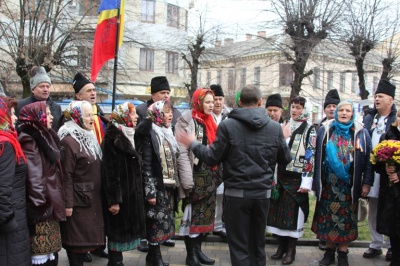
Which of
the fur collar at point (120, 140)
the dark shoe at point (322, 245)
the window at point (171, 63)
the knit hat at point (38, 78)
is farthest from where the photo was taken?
the window at point (171, 63)

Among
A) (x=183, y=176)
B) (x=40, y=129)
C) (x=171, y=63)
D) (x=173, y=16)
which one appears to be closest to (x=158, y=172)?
(x=183, y=176)

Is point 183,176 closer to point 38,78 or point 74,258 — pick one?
point 74,258

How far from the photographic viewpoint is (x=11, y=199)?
3.49 meters

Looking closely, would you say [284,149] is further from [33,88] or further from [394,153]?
[33,88]

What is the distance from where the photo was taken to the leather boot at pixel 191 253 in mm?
5102

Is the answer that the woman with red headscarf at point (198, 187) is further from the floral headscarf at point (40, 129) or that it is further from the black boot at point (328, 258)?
the floral headscarf at point (40, 129)

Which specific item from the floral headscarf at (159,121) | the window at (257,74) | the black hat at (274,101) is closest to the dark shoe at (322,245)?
the black hat at (274,101)

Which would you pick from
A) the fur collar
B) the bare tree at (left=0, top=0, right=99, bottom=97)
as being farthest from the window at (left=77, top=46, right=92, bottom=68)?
the fur collar

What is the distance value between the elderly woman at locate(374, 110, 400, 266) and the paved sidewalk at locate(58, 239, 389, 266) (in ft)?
2.15

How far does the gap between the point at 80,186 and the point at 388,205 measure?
11.5 feet

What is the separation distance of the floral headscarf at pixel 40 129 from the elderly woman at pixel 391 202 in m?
3.63

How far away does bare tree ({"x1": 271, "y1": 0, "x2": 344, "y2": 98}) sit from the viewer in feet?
51.3

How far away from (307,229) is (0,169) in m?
4.95

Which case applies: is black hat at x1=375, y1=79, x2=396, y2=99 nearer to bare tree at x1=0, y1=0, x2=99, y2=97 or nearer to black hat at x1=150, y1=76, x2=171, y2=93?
black hat at x1=150, y1=76, x2=171, y2=93
